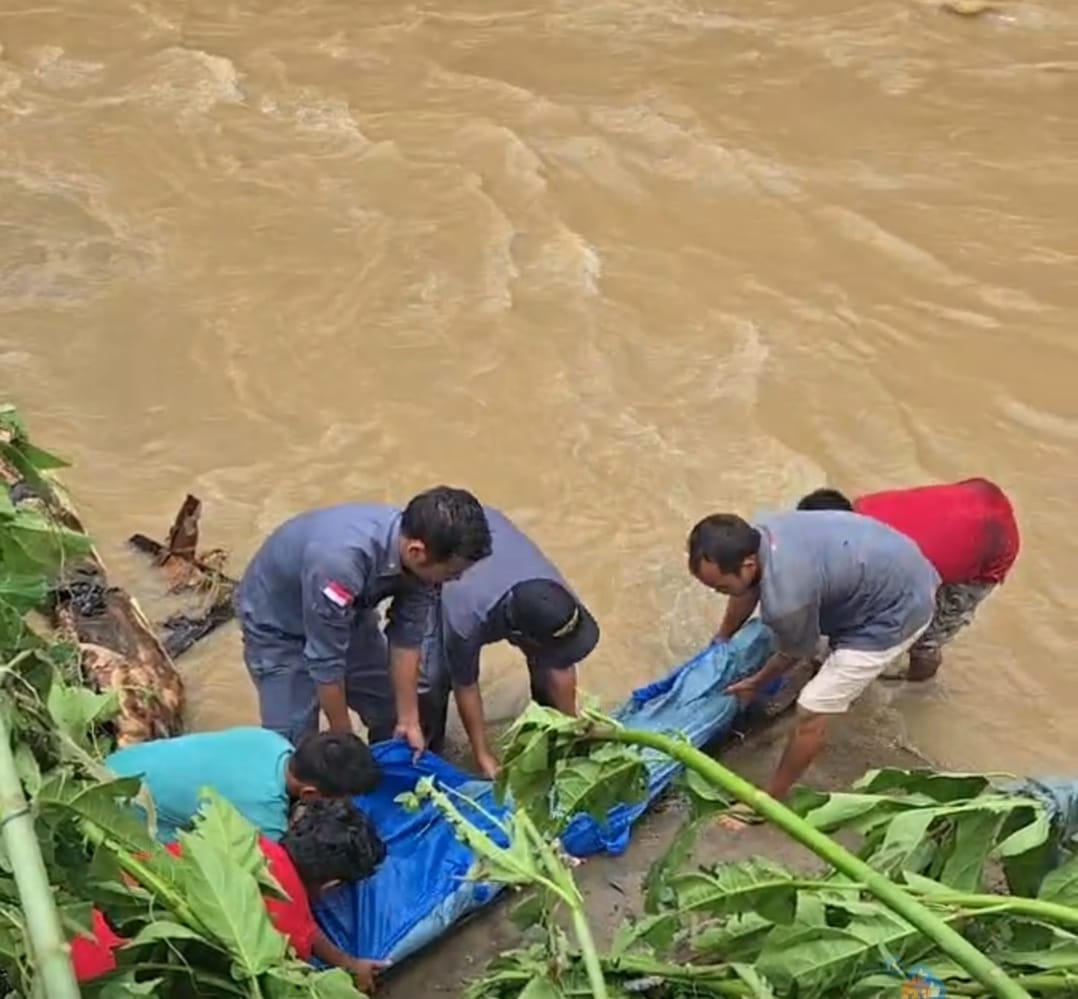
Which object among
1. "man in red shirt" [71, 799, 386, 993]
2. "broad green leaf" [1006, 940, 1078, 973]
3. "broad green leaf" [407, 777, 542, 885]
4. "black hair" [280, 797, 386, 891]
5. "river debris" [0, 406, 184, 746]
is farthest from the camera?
"river debris" [0, 406, 184, 746]

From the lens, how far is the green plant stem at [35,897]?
4.90ft

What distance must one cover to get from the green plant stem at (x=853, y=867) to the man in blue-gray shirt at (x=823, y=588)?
2.32 meters

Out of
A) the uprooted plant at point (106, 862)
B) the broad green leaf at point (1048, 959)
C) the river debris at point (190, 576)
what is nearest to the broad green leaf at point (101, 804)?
the uprooted plant at point (106, 862)

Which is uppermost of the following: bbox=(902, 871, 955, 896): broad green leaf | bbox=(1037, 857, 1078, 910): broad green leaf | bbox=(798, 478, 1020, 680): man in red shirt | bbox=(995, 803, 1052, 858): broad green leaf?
bbox=(902, 871, 955, 896): broad green leaf

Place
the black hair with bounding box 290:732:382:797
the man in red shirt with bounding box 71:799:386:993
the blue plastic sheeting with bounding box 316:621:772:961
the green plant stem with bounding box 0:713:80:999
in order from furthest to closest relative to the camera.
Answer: the blue plastic sheeting with bounding box 316:621:772:961 → the black hair with bounding box 290:732:382:797 → the man in red shirt with bounding box 71:799:386:993 → the green plant stem with bounding box 0:713:80:999

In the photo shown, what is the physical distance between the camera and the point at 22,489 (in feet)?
16.4

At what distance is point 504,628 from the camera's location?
15.4ft

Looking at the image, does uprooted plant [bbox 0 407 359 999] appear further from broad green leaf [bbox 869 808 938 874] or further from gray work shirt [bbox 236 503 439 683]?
gray work shirt [bbox 236 503 439 683]

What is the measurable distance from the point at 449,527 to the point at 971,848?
2138mm

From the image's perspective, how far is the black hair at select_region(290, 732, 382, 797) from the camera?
12.9ft

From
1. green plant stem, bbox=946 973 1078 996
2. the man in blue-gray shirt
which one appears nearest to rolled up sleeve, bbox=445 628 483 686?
the man in blue-gray shirt

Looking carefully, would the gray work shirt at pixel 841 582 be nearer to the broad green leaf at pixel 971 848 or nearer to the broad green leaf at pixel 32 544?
the broad green leaf at pixel 971 848

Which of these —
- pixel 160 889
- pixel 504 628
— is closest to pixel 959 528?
pixel 504 628

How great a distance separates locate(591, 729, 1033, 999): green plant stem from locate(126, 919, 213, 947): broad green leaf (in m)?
0.60
